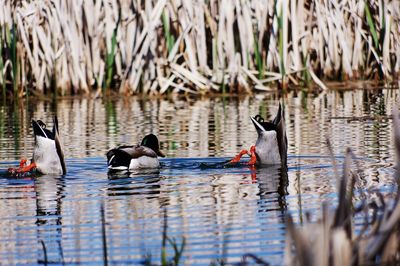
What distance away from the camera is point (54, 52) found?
17375 mm

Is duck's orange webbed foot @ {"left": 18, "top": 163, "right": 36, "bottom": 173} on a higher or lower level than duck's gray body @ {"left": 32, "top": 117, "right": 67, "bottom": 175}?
lower

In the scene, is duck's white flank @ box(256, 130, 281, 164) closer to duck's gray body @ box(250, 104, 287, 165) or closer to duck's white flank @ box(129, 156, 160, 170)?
duck's gray body @ box(250, 104, 287, 165)

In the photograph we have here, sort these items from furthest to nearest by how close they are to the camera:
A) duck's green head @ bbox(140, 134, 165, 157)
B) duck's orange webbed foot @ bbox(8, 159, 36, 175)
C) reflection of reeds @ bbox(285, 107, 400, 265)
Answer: duck's green head @ bbox(140, 134, 165, 157) < duck's orange webbed foot @ bbox(8, 159, 36, 175) < reflection of reeds @ bbox(285, 107, 400, 265)

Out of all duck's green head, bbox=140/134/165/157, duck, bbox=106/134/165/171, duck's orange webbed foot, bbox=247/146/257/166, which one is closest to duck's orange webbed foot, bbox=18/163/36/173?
duck, bbox=106/134/165/171

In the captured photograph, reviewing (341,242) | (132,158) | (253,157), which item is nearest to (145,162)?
(132,158)

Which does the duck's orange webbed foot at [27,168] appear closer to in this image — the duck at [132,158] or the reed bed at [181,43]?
the duck at [132,158]

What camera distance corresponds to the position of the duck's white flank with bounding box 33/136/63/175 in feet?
33.3

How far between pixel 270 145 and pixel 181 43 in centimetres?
754

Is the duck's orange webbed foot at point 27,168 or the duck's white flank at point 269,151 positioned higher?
the duck's white flank at point 269,151

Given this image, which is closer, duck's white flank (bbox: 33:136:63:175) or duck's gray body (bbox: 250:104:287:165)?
duck's white flank (bbox: 33:136:63:175)

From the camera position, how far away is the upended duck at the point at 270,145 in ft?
33.7

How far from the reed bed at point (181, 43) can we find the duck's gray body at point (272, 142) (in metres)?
6.48

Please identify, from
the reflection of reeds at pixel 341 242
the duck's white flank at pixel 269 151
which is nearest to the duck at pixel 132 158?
the duck's white flank at pixel 269 151

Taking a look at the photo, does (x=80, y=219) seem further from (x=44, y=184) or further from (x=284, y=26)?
(x=284, y=26)
